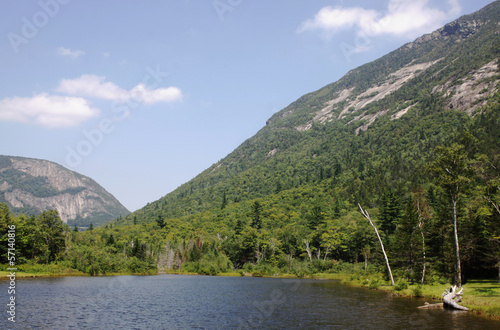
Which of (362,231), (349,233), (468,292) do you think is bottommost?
(468,292)

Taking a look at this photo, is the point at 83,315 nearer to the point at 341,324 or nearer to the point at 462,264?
the point at 341,324

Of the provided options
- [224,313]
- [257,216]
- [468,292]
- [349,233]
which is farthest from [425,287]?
[257,216]

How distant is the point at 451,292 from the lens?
36.4 meters

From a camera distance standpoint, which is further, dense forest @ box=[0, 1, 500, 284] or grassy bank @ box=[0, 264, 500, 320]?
dense forest @ box=[0, 1, 500, 284]

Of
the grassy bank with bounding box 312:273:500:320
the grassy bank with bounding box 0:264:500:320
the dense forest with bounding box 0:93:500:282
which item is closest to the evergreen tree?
the dense forest with bounding box 0:93:500:282

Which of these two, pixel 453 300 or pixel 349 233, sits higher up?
pixel 349 233

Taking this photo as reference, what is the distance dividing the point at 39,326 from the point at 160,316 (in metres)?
10.6

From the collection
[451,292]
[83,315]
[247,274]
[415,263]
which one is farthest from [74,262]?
Result: [451,292]

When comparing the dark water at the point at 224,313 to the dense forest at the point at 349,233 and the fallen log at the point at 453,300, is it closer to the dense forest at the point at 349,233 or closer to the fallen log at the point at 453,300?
the fallen log at the point at 453,300

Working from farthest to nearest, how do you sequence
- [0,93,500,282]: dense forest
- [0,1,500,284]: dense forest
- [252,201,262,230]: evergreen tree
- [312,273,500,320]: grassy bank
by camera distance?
[252,201,262,230]: evergreen tree
[0,1,500,284]: dense forest
[0,93,500,282]: dense forest
[312,273,500,320]: grassy bank

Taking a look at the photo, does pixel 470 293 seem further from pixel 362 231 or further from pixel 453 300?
pixel 362 231

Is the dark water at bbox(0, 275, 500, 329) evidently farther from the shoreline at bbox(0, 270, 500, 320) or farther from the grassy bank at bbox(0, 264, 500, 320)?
the grassy bank at bbox(0, 264, 500, 320)

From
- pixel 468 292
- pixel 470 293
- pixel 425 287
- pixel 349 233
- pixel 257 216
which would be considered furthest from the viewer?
pixel 257 216

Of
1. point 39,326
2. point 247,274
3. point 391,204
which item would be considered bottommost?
point 247,274
